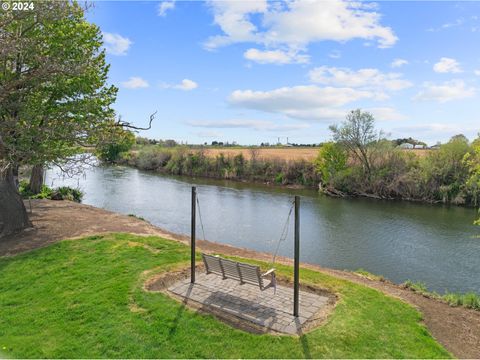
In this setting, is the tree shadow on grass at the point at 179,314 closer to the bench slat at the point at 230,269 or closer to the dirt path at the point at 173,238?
the bench slat at the point at 230,269

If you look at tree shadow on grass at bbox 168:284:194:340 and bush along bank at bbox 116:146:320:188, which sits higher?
bush along bank at bbox 116:146:320:188

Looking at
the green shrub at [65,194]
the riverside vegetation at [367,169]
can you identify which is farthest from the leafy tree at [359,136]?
the green shrub at [65,194]

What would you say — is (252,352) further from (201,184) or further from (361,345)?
(201,184)

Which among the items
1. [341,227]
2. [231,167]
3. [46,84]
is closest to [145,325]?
[46,84]

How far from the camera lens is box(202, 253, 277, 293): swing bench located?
752 cm

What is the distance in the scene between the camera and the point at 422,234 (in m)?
22.2

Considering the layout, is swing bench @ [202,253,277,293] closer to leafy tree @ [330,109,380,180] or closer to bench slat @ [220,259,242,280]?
bench slat @ [220,259,242,280]

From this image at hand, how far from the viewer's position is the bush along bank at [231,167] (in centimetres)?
4731

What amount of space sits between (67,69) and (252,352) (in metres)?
10.7

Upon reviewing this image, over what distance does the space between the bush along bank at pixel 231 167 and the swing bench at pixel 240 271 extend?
34.6 metres

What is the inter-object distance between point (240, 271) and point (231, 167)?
1767 inches

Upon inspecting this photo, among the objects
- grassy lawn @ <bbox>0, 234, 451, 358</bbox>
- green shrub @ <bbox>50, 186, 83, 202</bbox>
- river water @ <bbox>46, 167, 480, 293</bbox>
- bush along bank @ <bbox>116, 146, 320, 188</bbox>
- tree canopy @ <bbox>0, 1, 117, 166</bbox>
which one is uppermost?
tree canopy @ <bbox>0, 1, 117, 166</bbox>

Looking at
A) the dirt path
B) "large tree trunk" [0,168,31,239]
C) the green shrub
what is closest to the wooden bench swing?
the dirt path

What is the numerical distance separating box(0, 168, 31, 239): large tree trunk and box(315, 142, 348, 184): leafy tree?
3406 centimetres
